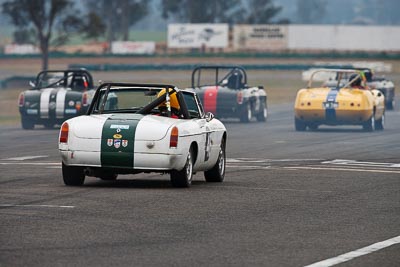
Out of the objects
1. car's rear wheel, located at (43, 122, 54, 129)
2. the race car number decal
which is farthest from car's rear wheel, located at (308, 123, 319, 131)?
the race car number decal

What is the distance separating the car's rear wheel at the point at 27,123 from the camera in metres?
34.7

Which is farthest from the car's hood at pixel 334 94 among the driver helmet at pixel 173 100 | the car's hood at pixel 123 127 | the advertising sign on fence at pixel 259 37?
the advertising sign on fence at pixel 259 37

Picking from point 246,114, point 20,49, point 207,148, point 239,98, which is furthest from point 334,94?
point 20,49

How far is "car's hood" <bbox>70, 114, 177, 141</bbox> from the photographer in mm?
15273

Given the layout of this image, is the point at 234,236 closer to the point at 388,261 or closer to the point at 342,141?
the point at 388,261

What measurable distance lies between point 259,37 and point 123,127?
9932cm

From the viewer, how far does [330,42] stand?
114312 mm

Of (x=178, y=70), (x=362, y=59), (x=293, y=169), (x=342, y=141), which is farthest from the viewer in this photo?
(x=362, y=59)

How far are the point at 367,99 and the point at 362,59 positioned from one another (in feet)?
217

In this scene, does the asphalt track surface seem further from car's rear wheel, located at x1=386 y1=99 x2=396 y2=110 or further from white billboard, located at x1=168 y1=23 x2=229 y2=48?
white billboard, located at x1=168 y1=23 x2=229 y2=48

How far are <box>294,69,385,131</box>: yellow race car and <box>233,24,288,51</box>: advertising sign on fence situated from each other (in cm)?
8011

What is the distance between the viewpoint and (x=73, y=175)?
620 inches

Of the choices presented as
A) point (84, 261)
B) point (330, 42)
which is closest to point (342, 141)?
point (84, 261)

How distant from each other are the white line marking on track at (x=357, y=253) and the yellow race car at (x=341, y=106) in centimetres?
2148
